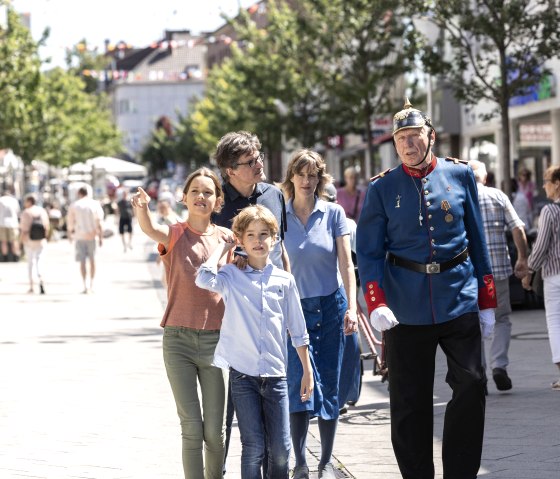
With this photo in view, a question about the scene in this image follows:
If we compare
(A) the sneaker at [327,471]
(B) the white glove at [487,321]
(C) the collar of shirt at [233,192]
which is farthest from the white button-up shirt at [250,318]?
(A) the sneaker at [327,471]

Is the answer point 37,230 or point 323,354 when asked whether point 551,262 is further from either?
point 37,230

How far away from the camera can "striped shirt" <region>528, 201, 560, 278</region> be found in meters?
10.7

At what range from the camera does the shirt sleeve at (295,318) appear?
6.61 m

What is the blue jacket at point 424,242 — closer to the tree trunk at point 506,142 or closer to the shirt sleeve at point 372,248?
the shirt sleeve at point 372,248

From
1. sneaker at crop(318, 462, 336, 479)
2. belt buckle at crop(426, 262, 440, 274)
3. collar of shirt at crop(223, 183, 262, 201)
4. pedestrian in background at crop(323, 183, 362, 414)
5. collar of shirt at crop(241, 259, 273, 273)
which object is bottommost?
sneaker at crop(318, 462, 336, 479)

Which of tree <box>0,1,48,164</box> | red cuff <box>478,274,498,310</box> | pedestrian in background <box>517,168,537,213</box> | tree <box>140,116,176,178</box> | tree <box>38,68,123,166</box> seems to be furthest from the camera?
tree <box>140,116,176,178</box>

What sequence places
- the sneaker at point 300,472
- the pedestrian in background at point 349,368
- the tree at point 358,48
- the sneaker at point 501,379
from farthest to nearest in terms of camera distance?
the tree at point 358,48 < the sneaker at point 501,379 < the pedestrian in background at point 349,368 < the sneaker at point 300,472

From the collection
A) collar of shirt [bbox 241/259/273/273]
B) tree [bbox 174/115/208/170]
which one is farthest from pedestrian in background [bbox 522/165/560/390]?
tree [bbox 174/115/208/170]

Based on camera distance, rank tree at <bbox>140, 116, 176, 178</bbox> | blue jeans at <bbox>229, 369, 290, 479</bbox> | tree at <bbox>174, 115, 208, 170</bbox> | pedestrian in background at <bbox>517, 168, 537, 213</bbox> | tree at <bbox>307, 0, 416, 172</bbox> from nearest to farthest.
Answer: blue jeans at <bbox>229, 369, 290, 479</bbox> → pedestrian in background at <bbox>517, 168, 537, 213</bbox> → tree at <bbox>307, 0, 416, 172</bbox> → tree at <bbox>174, 115, 208, 170</bbox> → tree at <bbox>140, 116, 176, 178</bbox>

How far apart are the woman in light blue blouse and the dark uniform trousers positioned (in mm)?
654

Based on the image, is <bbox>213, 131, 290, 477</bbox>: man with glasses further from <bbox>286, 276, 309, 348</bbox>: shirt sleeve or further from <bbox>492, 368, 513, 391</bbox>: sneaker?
<bbox>492, 368, 513, 391</bbox>: sneaker

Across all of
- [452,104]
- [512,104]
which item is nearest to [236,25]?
[452,104]

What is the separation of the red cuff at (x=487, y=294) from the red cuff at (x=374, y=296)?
18.9 inches

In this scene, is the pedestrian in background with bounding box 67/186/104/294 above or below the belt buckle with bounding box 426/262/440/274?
below
